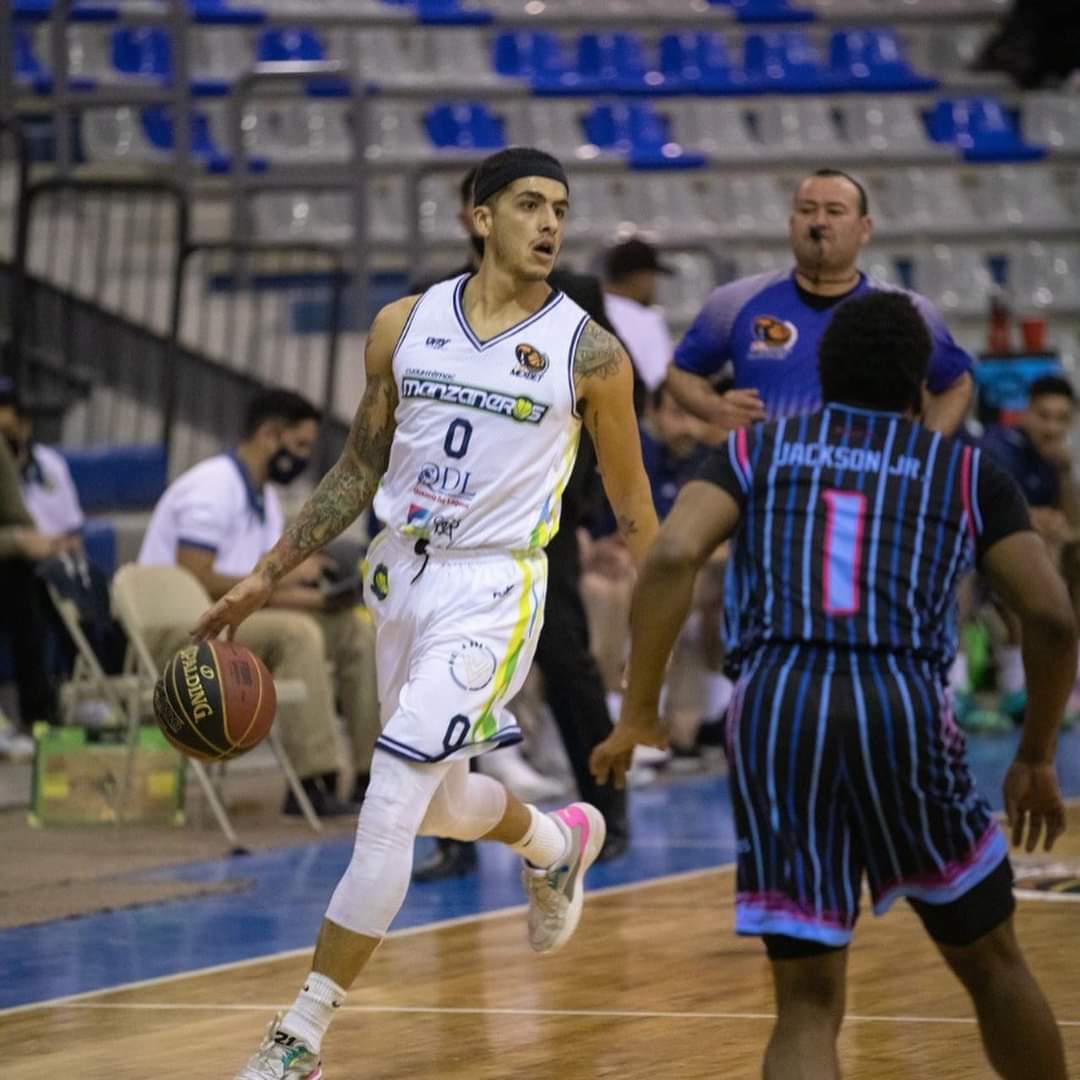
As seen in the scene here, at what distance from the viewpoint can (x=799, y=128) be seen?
1741 cm

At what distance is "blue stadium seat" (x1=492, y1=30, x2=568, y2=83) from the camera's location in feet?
56.6

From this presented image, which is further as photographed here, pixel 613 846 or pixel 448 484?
pixel 613 846

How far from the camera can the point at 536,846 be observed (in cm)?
607

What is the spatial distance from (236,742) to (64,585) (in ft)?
12.9

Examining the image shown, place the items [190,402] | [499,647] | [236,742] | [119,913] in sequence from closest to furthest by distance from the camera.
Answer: [499,647], [236,742], [119,913], [190,402]

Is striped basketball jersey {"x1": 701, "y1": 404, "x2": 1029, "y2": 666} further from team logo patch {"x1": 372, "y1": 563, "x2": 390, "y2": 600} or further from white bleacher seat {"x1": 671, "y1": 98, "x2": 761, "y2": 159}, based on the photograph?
white bleacher seat {"x1": 671, "y1": 98, "x2": 761, "y2": 159}

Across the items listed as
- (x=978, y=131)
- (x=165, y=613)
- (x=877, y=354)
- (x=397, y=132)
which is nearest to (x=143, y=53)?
(x=397, y=132)

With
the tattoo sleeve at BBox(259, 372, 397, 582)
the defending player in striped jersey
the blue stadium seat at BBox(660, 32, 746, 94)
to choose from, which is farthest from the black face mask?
the blue stadium seat at BBox(660, 32, 746, 94)

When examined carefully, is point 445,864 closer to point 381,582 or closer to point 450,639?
point 381,582

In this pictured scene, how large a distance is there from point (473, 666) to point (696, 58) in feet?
43.0

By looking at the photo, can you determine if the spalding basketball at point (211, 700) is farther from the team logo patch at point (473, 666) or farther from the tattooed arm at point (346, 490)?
the team logo patch at point (473, 666)

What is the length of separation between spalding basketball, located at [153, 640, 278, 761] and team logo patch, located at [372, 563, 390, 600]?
19.6 inches

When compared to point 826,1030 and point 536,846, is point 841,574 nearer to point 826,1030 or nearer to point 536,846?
point 826,1030

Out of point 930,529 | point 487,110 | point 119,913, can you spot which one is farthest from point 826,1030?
point 487,110
